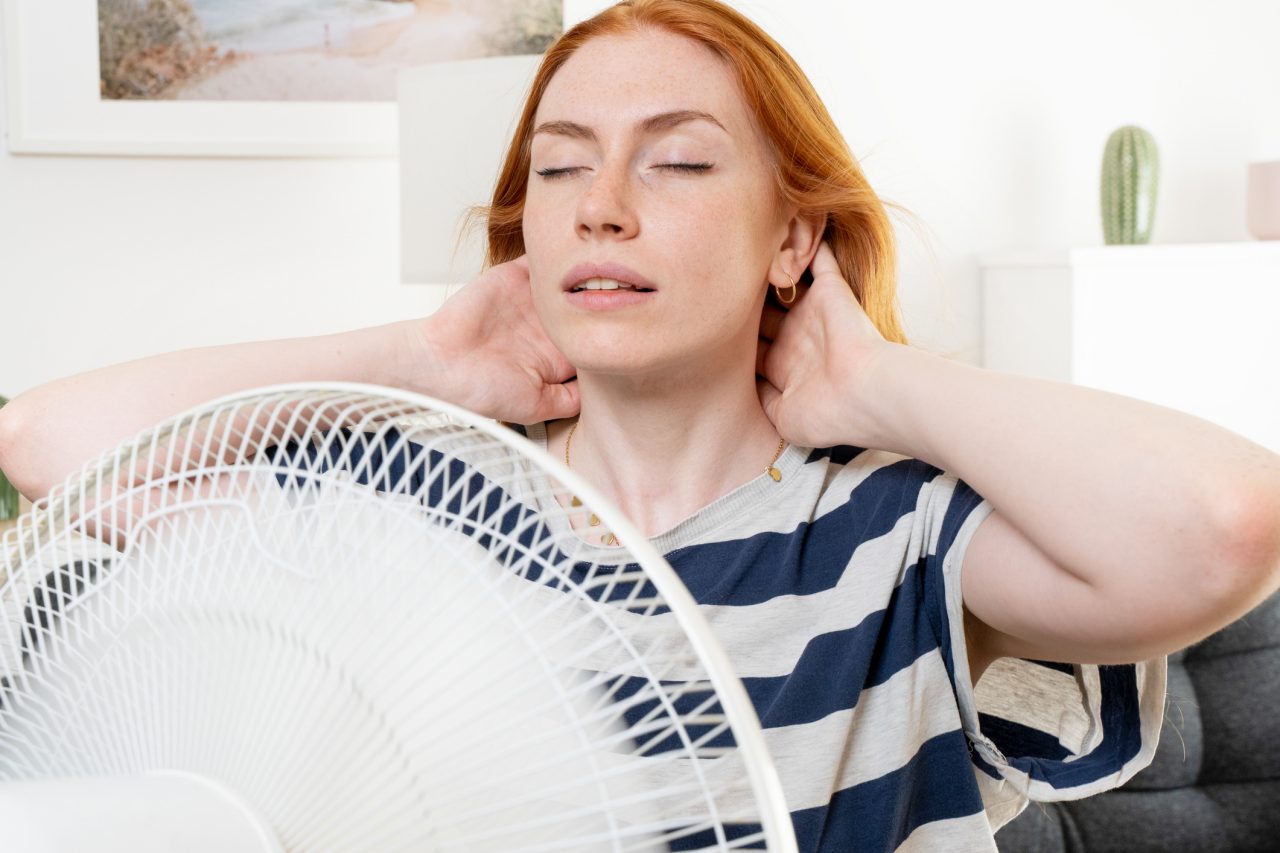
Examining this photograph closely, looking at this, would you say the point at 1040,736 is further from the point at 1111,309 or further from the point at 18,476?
the point at 1111,309

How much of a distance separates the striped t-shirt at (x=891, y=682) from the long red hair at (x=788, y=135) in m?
0.22

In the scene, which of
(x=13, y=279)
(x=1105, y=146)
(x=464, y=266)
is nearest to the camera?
(x=464, y=266)

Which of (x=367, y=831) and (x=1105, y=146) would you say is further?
(x=1105, y=146)

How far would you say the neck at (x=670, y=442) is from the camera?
3.43 ft

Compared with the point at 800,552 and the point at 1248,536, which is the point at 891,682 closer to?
the point at 800,552

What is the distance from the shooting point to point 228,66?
2.48 meters

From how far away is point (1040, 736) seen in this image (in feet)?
3.17

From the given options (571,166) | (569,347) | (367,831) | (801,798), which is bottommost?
(801,798)

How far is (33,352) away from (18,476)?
5.38ft

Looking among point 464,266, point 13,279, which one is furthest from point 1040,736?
point 13,279

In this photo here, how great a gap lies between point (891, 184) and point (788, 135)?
1788mm

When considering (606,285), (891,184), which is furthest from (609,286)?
(891,184)

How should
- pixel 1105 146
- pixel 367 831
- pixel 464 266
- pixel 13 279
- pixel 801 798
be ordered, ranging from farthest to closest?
pixel 1105 146
pixel 13 279
pixel 464 266
pixel 801 798
pixel 367 831

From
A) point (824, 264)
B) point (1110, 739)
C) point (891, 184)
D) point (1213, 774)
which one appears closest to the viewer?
point (1110, 739)
